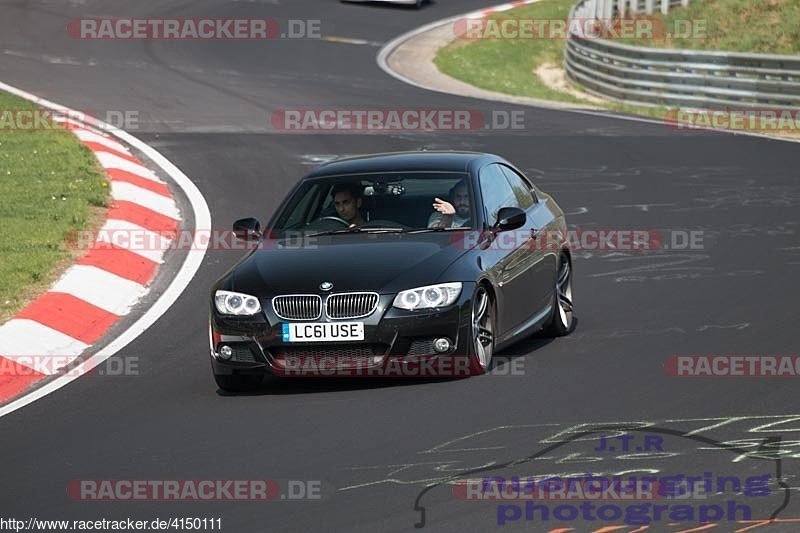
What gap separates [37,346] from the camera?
1130cm

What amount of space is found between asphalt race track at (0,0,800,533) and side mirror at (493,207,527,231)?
899 millimetres

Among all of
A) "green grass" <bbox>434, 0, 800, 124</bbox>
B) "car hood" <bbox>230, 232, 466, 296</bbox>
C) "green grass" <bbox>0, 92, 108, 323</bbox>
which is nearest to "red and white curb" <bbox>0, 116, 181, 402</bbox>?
"green grass" <bbox>0, 92, 108, 323</bbox>

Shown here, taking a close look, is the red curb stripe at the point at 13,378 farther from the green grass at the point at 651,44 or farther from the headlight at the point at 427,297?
the green grass at the point at 651,44

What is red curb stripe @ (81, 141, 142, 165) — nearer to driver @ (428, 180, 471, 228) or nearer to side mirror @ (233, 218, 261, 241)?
side mirror @ (233, 218, 261, 241)

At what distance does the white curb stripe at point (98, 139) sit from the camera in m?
20.1

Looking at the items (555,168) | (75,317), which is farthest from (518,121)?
(75,317)

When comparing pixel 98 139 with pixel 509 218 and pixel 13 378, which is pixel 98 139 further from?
pixel 509 218

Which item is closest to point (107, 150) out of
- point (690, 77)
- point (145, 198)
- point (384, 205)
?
point (145, 198)

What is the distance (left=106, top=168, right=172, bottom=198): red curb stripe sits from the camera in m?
17.4

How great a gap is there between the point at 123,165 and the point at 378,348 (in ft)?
32.1

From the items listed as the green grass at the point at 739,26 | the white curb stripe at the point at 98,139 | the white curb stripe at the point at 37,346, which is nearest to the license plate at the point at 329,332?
the white curb stripe at the point at 37,346

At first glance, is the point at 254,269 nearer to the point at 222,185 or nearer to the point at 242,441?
the point at 242,441

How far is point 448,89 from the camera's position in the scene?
3027 centimetres

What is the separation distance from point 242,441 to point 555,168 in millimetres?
11954
